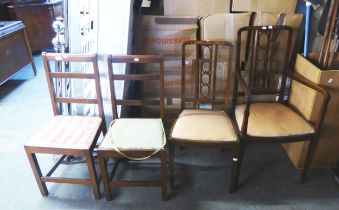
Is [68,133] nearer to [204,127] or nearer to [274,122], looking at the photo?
[204,127]

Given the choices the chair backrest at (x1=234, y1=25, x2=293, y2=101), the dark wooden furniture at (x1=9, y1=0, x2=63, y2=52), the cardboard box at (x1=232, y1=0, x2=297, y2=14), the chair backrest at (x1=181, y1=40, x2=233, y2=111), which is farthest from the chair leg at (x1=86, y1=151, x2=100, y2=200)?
the dark wooden furniture at (x1=9, y1=0, x2=63, y2=52)

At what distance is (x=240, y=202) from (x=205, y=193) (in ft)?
0.73

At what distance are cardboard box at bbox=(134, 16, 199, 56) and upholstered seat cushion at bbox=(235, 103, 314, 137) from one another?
67cm

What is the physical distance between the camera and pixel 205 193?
1.76 metres

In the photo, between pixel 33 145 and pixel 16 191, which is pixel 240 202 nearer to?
pixel 33 145

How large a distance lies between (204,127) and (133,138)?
0.43m

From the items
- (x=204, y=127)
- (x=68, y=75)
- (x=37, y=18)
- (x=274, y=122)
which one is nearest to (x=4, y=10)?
(x=37, y=18)

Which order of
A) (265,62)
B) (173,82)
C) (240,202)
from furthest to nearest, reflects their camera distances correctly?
(173,82) → (265,62) → (240,202)

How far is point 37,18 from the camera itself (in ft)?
12.7

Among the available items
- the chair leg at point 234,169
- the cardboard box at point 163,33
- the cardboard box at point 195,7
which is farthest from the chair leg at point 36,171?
the cardboard box at point 195,7

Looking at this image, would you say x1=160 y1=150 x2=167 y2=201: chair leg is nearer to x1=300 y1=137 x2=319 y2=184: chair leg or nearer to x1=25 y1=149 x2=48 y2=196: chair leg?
x1=25 y1=149 x2=48 y2=196: chair leg

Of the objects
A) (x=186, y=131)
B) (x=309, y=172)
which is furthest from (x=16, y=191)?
(x=309, y=172)

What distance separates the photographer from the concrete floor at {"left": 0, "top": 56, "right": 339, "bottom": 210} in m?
1.68

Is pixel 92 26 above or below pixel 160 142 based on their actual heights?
above
